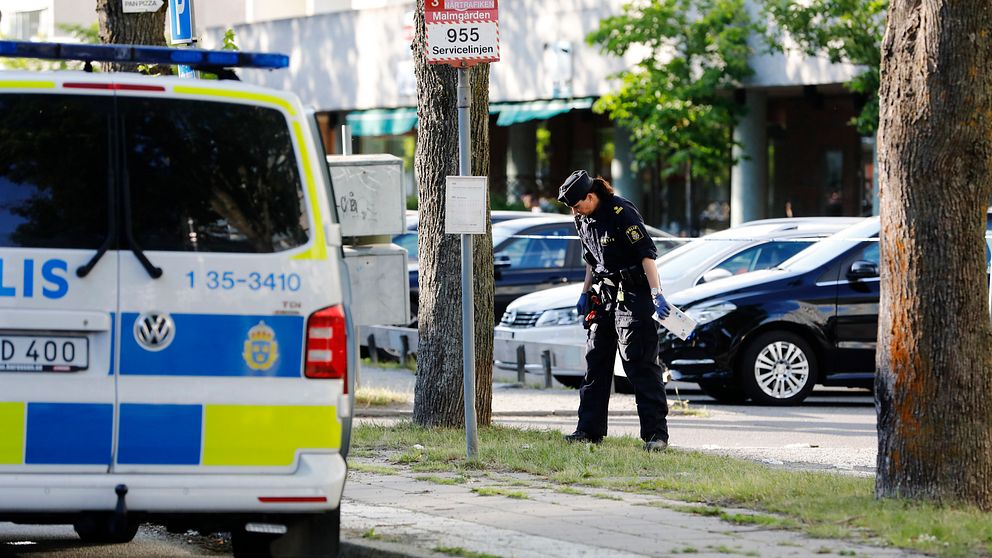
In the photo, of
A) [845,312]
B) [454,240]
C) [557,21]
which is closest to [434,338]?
[454,240]

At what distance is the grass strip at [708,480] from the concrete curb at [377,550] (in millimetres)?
1564

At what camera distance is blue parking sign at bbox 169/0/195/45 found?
41.8ft

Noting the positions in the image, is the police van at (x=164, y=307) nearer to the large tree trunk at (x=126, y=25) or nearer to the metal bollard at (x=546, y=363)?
the large tree trunk at (x=126, y=25)

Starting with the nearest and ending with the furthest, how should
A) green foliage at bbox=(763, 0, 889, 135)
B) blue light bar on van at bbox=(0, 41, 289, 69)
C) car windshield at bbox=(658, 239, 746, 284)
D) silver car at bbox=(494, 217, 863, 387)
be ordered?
blue light bar on van at bbox=(0, 41, 289, 69), silver car at bbox=(494, 217, 863, 387), car windshield at bbox=(658, 239, 746, 284), green foliage at bbox=(763, 0, 889, 135)

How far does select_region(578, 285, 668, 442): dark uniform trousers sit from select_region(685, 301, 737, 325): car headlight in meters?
3.75

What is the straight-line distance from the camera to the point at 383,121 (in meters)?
36.9

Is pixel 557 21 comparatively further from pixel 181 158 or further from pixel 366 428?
pixel 181 158

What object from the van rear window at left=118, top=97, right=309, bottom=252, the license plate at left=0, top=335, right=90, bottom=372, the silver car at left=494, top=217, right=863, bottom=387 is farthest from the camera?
the silver car at left=494, top=217, right=863, bottom=387

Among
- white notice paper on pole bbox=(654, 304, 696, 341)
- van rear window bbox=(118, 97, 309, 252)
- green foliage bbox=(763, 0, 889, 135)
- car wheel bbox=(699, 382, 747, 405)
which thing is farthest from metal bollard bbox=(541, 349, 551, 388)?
green foliage bbox=(763, 0, 889, 135)

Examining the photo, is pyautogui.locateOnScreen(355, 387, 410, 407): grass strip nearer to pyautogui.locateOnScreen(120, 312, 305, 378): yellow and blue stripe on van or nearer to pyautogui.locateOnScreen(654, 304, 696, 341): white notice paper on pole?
pyautogui.locateOnScreen(654, 304, 696, 341): white notice paper on pole

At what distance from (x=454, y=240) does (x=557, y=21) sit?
22474 millimetres

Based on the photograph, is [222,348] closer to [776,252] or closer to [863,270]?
[863,270]

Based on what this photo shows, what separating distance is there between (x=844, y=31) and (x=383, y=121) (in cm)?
1321

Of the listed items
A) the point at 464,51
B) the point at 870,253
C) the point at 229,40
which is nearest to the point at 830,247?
the point at 870,253
